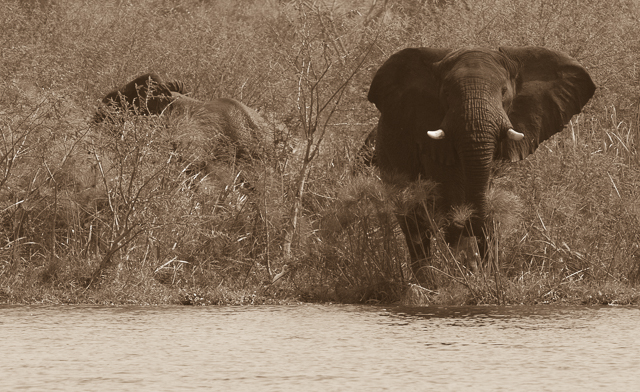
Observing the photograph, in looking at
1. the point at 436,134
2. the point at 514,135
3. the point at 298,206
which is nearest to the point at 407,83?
the point at 436,134

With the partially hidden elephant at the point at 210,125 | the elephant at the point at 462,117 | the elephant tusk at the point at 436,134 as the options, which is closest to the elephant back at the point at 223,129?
the partially hidden elephant at the point at 210,125

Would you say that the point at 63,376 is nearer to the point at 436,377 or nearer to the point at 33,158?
the point at 436,377

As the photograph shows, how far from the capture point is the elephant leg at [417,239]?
11.3 metres

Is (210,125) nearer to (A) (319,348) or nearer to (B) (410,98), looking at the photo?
(B) (410,98)

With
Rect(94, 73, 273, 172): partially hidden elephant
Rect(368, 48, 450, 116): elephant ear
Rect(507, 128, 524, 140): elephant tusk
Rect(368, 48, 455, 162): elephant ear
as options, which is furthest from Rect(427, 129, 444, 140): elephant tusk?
Rect(94, 73, 273, 172): partially hidden elephant

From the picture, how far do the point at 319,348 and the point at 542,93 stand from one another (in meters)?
Answer: 4.90

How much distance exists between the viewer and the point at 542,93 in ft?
38.7

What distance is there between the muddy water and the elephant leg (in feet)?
3.15

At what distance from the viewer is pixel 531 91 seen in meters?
11.8

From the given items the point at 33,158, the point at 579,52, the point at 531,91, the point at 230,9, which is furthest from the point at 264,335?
the point at 230,9

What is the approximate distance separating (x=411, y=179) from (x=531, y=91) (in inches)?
59.1

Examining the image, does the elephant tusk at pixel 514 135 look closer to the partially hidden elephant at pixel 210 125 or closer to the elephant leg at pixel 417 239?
the elephant leg at pixel 417 239

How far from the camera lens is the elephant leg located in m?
11.3

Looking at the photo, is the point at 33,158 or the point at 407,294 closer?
the point at 407,294
